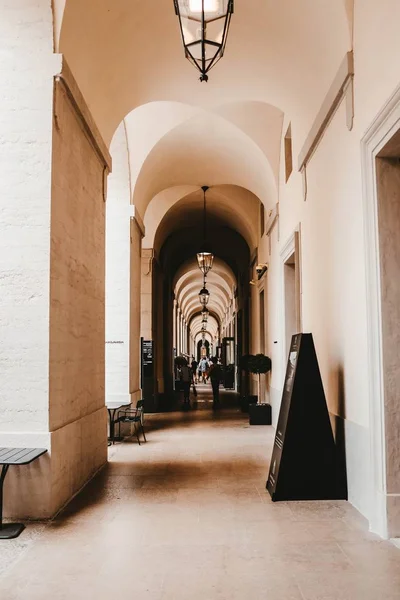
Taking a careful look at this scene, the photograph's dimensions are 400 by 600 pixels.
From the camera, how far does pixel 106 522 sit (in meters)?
5.05

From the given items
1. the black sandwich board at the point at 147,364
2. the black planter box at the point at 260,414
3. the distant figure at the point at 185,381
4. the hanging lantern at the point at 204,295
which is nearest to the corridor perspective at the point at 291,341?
the black planter box at the point at 260,414

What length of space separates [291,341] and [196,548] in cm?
295

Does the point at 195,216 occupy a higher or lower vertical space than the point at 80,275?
higher

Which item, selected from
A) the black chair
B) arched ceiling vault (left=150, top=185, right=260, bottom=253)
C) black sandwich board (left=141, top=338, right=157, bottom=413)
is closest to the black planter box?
the black chair

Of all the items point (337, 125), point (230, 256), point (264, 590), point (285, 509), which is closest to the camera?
point (264, 590)

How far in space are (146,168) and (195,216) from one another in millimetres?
6991

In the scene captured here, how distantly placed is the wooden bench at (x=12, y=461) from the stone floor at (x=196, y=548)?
0.14m

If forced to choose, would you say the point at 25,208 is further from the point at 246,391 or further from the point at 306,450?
the point at 246,391

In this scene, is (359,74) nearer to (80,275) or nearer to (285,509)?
(80,275)

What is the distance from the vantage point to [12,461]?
4516mm

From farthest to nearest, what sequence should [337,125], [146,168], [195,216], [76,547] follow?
1. [195,216]
2. [146,168]
3. [337,125]
4. [76,547]

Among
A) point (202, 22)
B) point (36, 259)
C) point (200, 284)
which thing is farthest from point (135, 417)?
point (200, 284)

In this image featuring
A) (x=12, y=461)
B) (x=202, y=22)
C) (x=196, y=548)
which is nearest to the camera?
(x=202, y=22)

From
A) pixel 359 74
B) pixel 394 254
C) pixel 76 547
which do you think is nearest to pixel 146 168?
pixel 359 74
